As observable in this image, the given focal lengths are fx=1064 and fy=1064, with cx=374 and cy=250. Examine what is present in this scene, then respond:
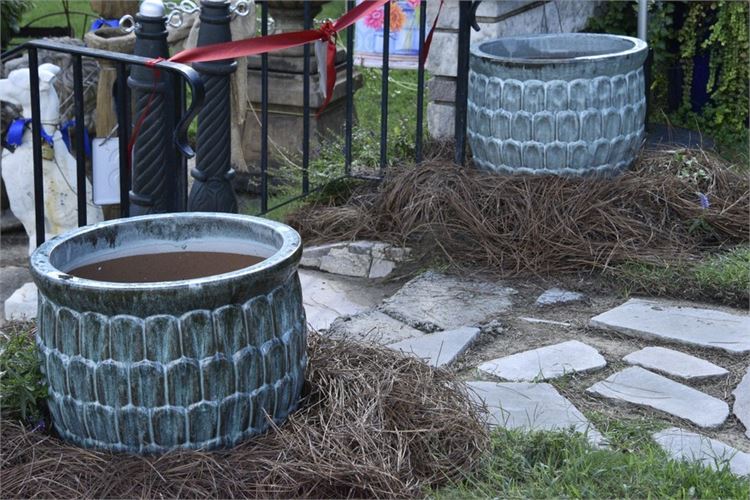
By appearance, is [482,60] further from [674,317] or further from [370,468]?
[370,468]

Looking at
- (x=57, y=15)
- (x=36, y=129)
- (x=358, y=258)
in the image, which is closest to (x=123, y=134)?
(x=36, y=129)

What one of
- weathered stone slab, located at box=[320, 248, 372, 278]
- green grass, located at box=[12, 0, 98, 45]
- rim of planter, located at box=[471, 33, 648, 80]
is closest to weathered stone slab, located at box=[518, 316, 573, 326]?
weathered stone slab, located at box=[320, 248, 372, 278]

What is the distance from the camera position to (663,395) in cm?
319

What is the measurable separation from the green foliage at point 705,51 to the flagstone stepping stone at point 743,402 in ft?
11.4

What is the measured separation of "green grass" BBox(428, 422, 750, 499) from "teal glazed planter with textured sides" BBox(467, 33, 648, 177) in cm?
209

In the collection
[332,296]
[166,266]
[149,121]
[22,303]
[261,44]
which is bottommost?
[22,303]

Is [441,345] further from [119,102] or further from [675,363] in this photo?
[119,102]

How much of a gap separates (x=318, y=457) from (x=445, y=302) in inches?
62.4

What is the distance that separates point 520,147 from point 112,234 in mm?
2365

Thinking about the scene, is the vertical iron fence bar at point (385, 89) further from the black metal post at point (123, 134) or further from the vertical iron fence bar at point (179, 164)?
the black metal post at point (123, 134)

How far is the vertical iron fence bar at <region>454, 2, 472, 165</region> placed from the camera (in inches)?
185

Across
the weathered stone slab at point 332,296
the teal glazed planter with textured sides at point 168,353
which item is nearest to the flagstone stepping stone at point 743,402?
the teal glazed planter with textured sides at point 168,353

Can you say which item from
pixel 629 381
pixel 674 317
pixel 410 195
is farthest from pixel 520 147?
pixel 629 381

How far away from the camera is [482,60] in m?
4.68
